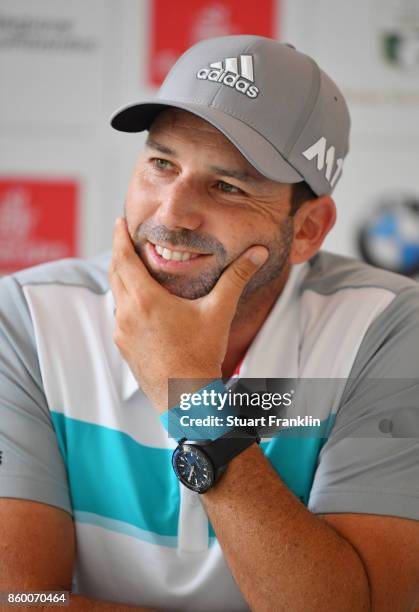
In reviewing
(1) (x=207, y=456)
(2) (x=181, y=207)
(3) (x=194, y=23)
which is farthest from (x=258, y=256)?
(3) (x=194, y=23)

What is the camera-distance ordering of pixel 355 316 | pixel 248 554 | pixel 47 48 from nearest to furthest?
1. pixel 248 554
2. pixel 355 316
3. pixel 47 48

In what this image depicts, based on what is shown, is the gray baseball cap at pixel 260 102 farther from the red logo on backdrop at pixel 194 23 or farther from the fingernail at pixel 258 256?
the red logo on backdrop at pixel 194 23

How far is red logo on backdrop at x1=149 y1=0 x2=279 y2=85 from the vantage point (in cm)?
292

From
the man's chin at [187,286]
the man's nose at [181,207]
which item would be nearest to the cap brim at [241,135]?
the man's nose at [181,207]

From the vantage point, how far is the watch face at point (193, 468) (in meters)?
1.17

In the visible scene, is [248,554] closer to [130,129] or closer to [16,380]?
[16,380]

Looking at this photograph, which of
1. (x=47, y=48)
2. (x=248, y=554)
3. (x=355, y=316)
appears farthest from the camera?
(x=47, y=48)

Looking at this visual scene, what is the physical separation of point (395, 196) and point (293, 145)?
1682mm

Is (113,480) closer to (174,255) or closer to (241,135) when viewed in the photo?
(174,255)

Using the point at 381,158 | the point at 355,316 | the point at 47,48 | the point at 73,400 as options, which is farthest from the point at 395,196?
the point at 73,400

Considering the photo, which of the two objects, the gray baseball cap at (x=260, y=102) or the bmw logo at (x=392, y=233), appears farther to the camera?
the bmw logo at (x=392, y=233)

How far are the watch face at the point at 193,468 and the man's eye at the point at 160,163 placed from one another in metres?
0.52

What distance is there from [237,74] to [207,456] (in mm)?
688

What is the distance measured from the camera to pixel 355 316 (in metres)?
1.45
